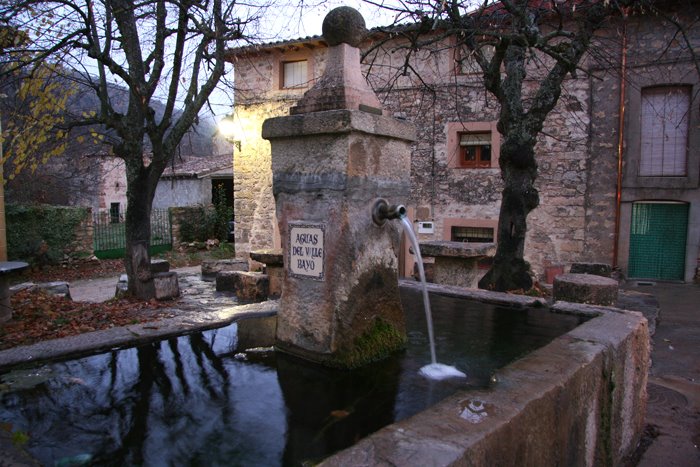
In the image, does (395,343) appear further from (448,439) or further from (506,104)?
(506,104)

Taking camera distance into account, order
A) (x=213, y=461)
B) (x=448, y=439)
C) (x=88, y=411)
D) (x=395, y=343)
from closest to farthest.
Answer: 1. (x=448, y=439)
2. (x=213, y=461)
3. (x=88, y=411)
4. (x=395, y=343)

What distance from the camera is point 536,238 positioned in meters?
10.5

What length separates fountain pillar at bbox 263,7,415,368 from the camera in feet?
8.42

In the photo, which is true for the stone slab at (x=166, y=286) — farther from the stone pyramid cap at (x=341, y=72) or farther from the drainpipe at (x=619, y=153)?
the drainpipe at (x=619, y=153)

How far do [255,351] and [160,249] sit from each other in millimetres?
15121

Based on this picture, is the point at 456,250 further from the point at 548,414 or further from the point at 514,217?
the point at 548,414

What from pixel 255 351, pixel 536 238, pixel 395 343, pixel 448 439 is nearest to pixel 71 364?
pixel 255 351

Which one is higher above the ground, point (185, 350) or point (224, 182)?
point (224, 182)

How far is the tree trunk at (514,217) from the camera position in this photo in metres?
7.07

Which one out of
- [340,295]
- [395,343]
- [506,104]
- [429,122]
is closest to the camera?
[340,295]

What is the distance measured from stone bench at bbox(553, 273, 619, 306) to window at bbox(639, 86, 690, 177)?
571cm

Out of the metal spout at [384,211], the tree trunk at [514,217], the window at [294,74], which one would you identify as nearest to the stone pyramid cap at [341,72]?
the metal spout at [384,211]

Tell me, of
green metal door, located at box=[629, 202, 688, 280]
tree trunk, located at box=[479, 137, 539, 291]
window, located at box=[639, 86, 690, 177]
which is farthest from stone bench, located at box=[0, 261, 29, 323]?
window, located at box=[639, 86, 690, 177]

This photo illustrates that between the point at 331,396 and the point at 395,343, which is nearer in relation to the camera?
the point at 331,396
